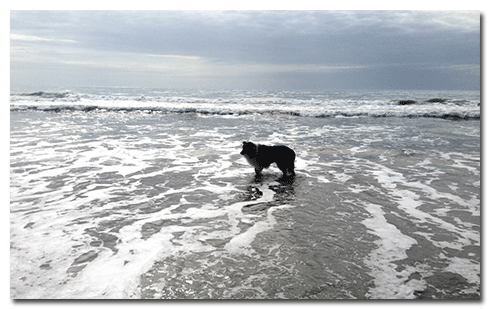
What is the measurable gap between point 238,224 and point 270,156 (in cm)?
278

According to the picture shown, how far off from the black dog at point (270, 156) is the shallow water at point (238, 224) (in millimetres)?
364

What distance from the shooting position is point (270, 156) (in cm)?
743

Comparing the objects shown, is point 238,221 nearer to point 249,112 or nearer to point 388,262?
point 388,262

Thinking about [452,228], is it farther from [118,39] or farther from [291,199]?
[118,39]

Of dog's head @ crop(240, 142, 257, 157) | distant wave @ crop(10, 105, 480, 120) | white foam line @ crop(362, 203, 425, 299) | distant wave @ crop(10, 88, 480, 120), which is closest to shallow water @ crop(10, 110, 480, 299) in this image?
white foam line @ crop(362, 203, 425, 299)

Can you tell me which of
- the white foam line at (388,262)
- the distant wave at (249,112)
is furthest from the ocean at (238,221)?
the distant wave at (249,112)

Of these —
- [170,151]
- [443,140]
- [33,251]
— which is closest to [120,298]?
[33,251]

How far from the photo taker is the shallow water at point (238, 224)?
11.2 feet

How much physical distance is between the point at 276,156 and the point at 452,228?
369 cm

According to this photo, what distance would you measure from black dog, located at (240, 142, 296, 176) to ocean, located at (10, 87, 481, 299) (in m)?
0.32

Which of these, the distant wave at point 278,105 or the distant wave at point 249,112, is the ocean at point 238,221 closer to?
the distant wave at point 278,105

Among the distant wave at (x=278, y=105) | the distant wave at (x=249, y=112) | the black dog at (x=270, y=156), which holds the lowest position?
the black dog at (x=270, y=156)

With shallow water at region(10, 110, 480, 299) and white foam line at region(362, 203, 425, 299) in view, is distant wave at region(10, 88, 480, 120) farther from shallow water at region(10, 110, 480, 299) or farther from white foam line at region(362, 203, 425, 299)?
white foam line at region(362, 203, 425, 299)

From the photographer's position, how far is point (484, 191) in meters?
4.47
